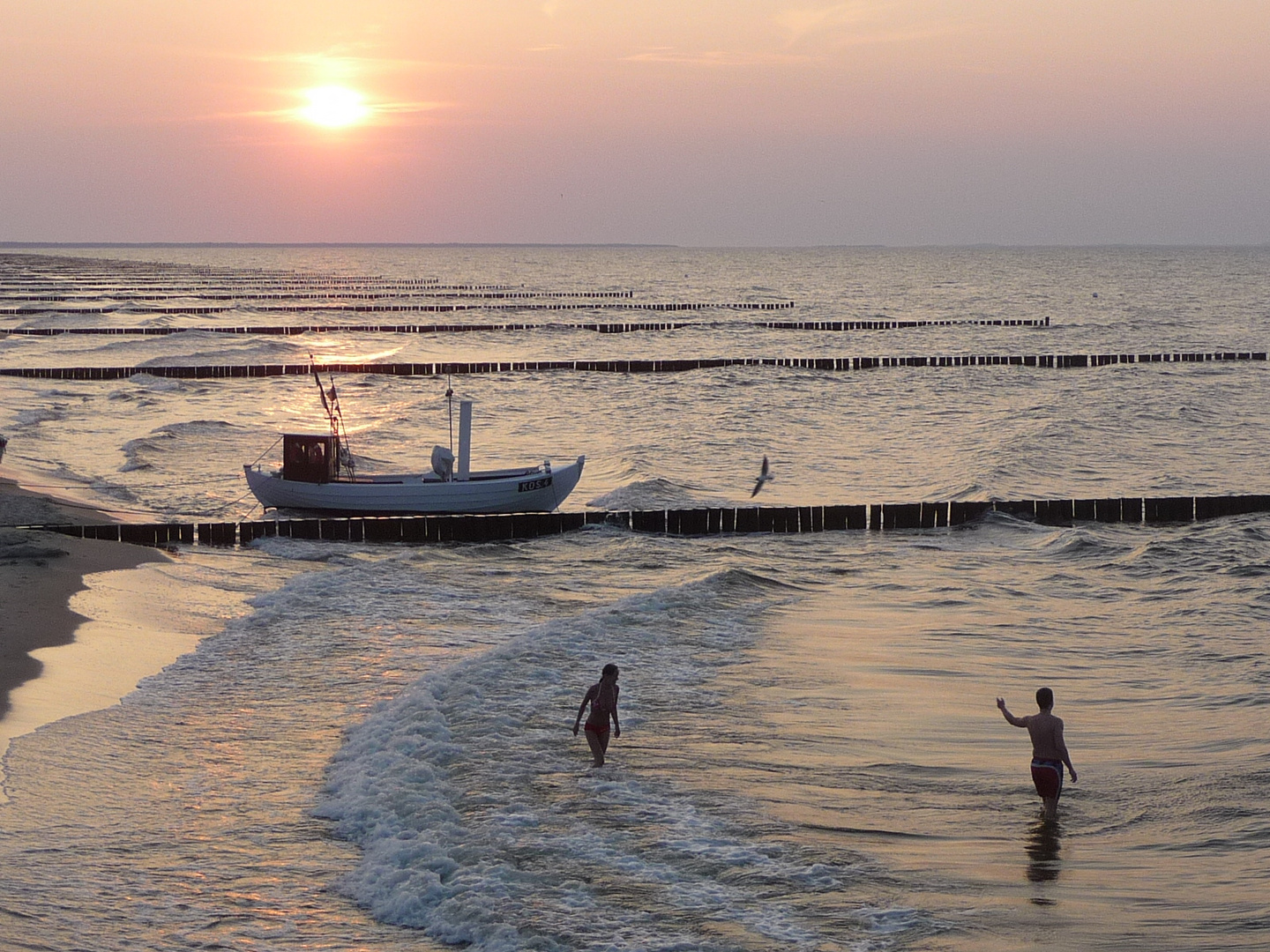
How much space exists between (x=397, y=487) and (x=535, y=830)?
1712cm

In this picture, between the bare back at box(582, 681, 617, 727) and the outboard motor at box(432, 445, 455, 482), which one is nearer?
the bare back at box(582, 681, 617, 727)

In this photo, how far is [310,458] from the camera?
93.9 ft

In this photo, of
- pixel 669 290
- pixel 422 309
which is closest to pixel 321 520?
pixel 422 309

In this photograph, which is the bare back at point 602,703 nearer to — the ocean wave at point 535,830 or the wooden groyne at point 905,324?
the ocean wave at point 535,830

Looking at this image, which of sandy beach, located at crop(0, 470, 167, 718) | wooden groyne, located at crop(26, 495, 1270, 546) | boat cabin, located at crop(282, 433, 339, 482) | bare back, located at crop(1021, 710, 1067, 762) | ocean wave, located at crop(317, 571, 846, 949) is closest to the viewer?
ocean wave, located at crop(317, 571, 846, 949)

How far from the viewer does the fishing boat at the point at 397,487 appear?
1114 inches

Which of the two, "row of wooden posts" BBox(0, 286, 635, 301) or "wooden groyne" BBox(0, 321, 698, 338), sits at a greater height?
"row of wooden posts" BBox(0, 286, 635, 301)

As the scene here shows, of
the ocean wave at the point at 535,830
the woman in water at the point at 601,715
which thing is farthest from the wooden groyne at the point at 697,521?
the woman in water at the point at 601,715

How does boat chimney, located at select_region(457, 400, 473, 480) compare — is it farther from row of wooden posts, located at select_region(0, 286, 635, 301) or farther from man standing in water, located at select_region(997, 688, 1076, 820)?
row of wooden posts, located at select_region(0, 286, 635, 301)

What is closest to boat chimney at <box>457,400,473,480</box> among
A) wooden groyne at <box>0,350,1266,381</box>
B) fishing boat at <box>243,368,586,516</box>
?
fishing boat at <box>243,368,586,516</box>

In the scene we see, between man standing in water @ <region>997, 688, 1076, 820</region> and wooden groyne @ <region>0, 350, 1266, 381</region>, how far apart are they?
55.0 m

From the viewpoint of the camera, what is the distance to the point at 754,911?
1045cm

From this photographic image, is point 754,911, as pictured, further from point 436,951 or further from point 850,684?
point 850,684

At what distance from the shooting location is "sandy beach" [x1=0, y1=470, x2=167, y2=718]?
17094mm
